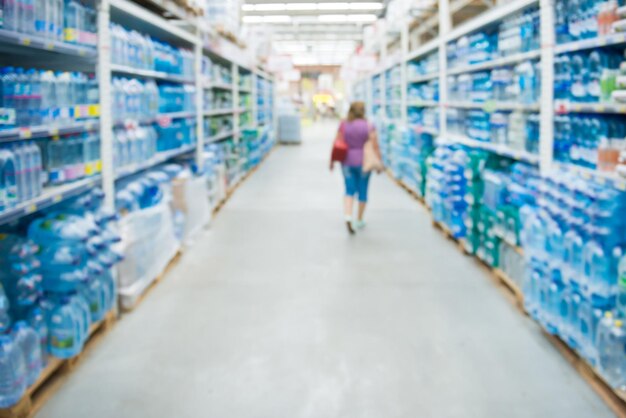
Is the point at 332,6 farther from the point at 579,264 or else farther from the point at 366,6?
the point at 579,264

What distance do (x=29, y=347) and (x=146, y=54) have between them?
3171 millimetres

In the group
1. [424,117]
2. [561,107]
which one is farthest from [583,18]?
[424,117]

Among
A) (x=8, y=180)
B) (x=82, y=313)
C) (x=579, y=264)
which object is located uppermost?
(x=8, y=180)

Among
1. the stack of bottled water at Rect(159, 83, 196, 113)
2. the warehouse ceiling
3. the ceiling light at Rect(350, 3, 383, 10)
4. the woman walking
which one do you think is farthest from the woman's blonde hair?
the ceiling light at Rect(350, 3, 383, 10)

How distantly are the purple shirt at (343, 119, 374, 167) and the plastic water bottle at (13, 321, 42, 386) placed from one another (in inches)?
173

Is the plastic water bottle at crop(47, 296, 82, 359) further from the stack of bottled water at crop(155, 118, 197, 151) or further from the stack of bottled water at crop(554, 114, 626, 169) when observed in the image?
the stack of bottled water at crop(554, 114, 626, 169)

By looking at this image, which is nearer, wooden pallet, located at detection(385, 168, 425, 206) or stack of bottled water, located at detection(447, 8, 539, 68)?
stack of bottled water, located at detection(447, 8, 539, 68)

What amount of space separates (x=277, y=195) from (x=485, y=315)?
5660mm

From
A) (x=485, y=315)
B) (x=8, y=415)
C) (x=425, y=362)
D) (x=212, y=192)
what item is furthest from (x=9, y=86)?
(x=212, y=192)

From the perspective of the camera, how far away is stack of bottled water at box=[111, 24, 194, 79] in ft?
15.1

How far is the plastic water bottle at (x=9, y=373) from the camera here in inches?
102

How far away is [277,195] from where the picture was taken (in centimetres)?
941

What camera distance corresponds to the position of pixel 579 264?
324cm

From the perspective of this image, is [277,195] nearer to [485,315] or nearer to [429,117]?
[429,117]
